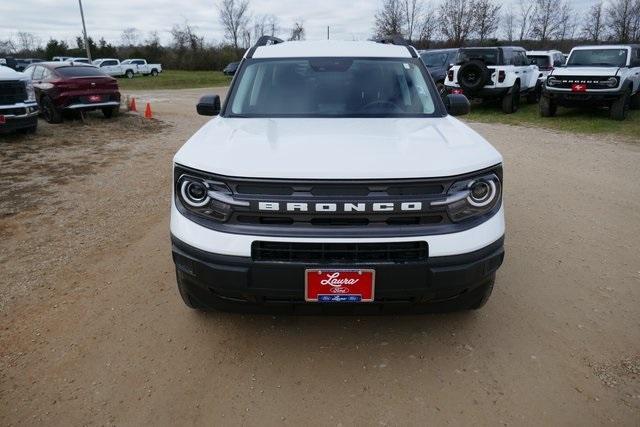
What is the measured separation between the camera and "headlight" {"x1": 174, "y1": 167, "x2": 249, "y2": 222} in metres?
2.41

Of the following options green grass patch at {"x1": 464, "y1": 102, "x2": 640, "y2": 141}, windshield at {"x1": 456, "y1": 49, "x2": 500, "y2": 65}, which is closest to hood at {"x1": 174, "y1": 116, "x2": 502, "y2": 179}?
green grass patch at {"x1": 464, "y1": 102, "x2": 640, "y2": 141}

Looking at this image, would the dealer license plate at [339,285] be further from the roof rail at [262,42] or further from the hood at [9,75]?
the hood at [9,75]

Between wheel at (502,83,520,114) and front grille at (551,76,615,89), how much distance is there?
1.78m

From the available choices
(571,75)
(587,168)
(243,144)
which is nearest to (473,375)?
(243,144)

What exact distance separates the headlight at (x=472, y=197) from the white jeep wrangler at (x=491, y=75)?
11783 millimetres

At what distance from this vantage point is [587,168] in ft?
24.5

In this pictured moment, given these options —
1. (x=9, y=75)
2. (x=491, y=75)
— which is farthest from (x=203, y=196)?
(x=491, y=75)

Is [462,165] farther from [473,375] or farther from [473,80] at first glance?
[473,80]

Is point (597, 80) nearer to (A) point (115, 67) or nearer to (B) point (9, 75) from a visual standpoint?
(B) point (9, 75)

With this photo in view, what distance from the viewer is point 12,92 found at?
30.0 feet

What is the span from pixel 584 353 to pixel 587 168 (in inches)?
219

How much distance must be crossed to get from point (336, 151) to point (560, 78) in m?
12.0

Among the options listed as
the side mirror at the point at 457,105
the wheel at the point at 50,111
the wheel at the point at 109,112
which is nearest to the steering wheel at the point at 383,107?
the side mirror at the point at 457,105

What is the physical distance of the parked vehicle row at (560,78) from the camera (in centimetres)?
1193
